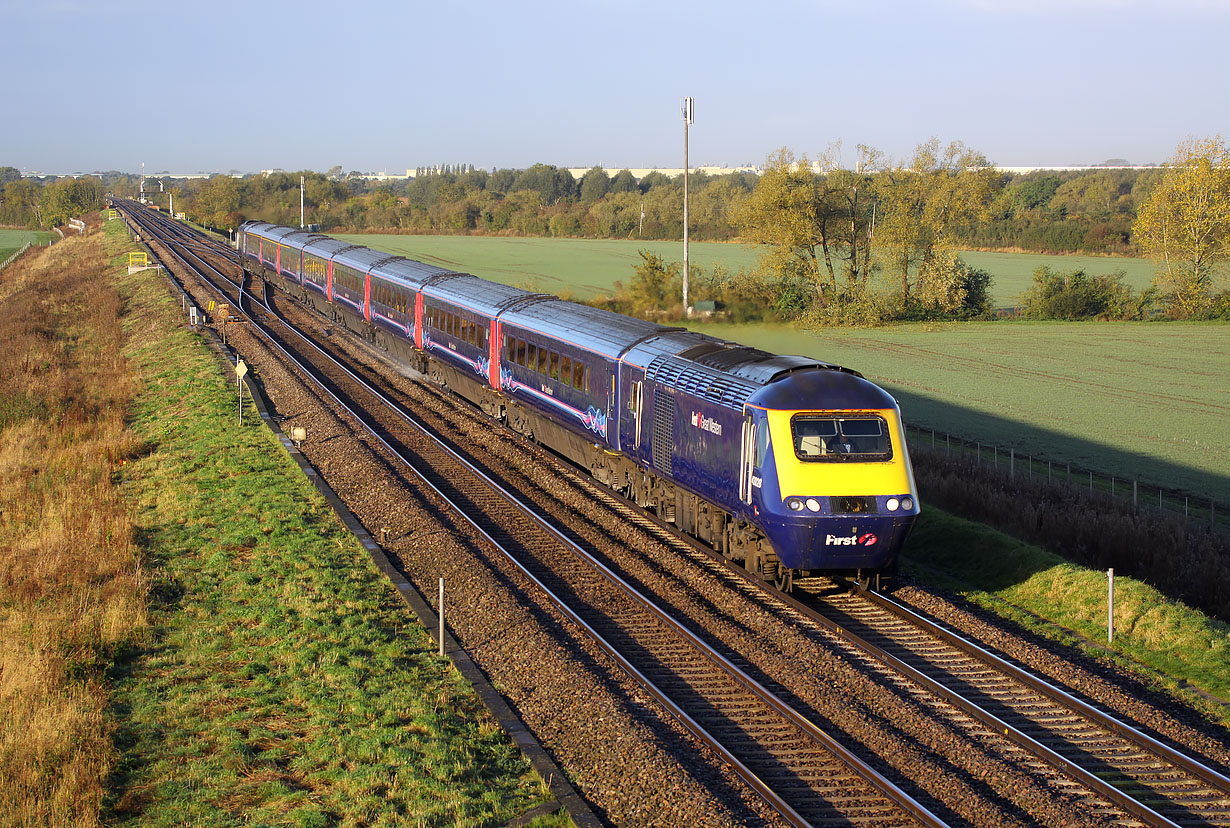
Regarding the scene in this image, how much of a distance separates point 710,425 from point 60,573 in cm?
1060

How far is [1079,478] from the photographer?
79.6ft

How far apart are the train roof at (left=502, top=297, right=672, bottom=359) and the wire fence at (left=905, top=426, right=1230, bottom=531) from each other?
9.38 m

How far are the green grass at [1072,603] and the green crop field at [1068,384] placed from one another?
346 inches

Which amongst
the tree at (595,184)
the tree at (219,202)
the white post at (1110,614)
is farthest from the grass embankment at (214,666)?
the tree at (595,184)

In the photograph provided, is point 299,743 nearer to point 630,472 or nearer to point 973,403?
point 630,472

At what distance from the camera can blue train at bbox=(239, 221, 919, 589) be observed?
13.4m

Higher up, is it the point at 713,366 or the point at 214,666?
the point at 713,366

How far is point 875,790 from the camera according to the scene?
9.20 metres

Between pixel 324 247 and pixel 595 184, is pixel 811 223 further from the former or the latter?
pixel 595 184

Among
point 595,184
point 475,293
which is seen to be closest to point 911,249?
point 475,293

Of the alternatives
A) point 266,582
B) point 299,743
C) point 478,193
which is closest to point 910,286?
point 266,582

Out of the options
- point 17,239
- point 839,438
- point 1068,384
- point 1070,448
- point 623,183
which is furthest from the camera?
point 623,183

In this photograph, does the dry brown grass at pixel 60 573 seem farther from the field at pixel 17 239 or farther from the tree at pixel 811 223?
the field at pixel 17 239

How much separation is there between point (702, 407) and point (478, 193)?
5349 inches
